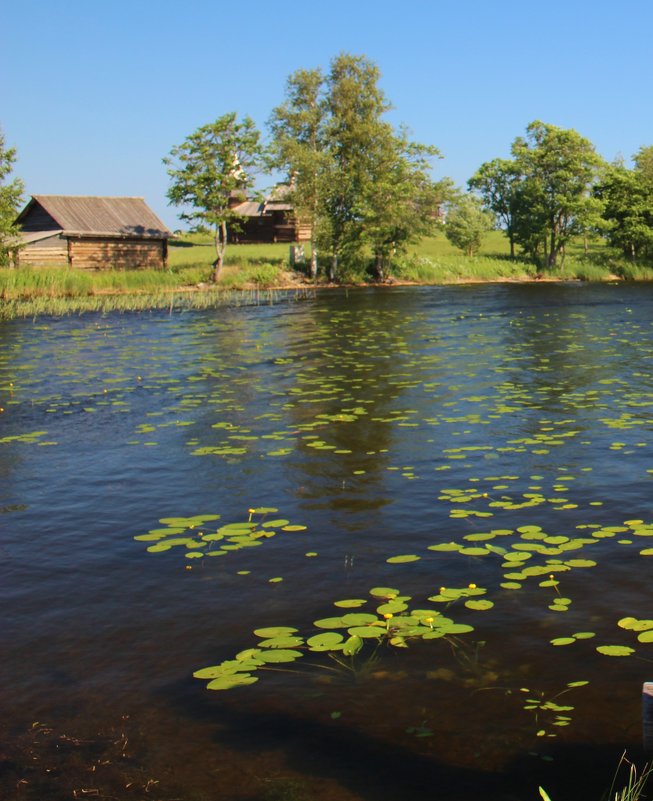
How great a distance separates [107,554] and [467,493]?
368 centimetres

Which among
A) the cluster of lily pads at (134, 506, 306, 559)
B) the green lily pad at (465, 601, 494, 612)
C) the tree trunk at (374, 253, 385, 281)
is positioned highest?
the tree trunk at (374, 253, 385, 281)

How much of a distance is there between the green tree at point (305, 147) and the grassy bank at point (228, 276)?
4.42 metres

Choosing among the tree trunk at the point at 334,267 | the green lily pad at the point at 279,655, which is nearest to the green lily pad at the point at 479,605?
the green lily pad at the point at 279,655

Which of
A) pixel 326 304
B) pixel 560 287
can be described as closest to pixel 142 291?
pixel 326 304

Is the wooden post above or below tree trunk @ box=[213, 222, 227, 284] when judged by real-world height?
below

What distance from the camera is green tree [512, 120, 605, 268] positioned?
64.9m

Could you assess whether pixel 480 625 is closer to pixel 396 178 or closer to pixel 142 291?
pixel 142 291

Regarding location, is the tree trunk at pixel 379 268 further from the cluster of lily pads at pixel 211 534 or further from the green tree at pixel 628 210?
the cluster of lily pads at pixel 211 534

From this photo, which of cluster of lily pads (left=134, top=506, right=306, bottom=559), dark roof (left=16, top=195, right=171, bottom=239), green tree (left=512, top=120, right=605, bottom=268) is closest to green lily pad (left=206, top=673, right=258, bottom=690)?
cluster of lily pads (left=134, top=506, right=306, bottom=559)

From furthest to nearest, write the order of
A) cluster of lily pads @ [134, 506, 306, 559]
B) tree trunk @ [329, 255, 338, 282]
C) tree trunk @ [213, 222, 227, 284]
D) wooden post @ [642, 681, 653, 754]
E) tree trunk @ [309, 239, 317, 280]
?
tree trunk @ [329, 255, 338, 282] → tree trunk @ [309, 239, 317, 280] → tree trunk @ [213, 222, 227, 284] → cluster of lily pads @ [134, 506, 306, 559] → wooden post @ [642, 681, 653, 754]

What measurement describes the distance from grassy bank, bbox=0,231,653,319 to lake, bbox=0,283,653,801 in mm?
26077

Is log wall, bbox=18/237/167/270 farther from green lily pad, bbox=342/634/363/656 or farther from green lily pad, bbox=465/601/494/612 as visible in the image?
green lily pad, bbox=342/634/363/656

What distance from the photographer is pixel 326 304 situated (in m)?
41.4

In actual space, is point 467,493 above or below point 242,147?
below
